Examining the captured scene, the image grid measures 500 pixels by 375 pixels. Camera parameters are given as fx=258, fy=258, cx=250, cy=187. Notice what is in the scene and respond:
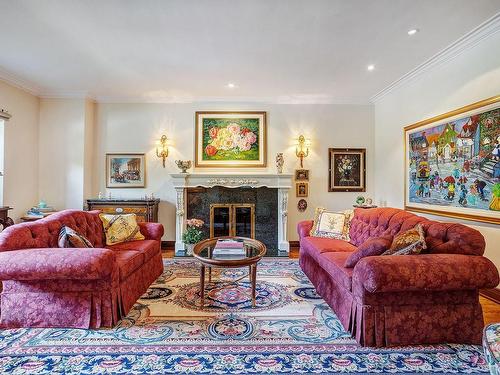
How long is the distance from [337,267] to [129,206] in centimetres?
396

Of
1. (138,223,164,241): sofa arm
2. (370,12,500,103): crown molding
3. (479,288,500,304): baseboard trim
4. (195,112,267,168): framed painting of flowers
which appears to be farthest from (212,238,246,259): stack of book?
(370,12,500,103): crown molding

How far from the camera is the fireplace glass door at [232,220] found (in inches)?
199

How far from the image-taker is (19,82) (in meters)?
4.46

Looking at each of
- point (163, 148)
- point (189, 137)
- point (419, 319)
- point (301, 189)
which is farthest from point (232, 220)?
point (419, 319)

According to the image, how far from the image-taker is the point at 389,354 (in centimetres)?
198

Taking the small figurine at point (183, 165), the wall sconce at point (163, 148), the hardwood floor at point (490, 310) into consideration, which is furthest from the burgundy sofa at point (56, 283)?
the hardwood floor at point (490, 310)

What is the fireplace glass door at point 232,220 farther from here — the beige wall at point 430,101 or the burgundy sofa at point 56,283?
the beige wall at point 430,101

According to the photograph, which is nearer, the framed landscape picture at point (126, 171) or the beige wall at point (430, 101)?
the beige wall at point (430, 101)

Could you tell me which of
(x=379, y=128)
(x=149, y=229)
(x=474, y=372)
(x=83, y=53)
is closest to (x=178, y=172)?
(x=149, y=229)

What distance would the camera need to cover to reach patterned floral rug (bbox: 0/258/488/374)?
184cm

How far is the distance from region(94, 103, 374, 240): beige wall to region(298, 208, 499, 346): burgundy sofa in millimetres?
3164

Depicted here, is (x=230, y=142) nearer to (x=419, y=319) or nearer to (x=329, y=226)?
(x=329, y=226)

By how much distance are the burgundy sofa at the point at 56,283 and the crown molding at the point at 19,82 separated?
3234 mm

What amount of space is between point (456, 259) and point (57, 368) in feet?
10.1
